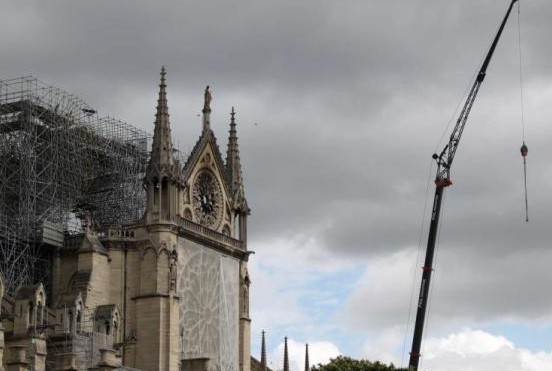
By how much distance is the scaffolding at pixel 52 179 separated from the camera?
12369cm

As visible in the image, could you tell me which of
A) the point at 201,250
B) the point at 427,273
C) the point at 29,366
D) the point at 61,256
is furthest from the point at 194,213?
the point at 29,366

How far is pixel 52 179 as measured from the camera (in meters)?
126

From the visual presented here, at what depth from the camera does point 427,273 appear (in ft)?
412

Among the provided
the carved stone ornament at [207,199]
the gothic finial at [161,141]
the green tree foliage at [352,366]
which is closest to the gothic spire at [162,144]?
the gothic finial at [161,141]

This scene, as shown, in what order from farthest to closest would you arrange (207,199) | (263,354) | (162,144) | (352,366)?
1. (263,354)
2. (207,199)
3. (162,144)
4. (352,366)

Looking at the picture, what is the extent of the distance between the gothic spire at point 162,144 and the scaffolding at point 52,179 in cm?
722

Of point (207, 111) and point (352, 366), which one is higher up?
point (207, 111)

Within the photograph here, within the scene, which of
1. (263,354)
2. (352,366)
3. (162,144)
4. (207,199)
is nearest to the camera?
(352,366)

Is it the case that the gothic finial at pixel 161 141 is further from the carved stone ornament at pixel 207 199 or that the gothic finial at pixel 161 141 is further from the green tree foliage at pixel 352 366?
the green tree foliage at pixel 352 366

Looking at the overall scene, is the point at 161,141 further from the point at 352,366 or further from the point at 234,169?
the point at 352,366

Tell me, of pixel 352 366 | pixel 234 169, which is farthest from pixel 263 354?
pixel 352 366

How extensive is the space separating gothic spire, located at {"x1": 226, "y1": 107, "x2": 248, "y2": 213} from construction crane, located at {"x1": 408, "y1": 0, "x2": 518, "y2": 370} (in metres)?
17.5

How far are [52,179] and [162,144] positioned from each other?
950 centimetres

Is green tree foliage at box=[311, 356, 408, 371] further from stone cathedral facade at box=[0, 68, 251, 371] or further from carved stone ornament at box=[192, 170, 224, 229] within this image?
carved stone ornament at box=[192, 170, 224, 229]
